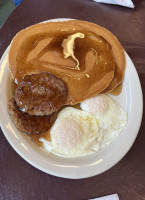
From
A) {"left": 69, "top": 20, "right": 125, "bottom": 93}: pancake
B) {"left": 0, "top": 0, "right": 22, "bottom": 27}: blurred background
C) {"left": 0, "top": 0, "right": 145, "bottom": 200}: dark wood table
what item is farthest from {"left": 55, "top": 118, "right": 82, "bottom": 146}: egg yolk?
{"left": 0, "top": 0, "right": 22, "bottom": 27}: blurred background

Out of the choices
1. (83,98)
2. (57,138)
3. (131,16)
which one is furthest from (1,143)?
(131,16)

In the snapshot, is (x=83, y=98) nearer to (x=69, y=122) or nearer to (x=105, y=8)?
(x=69, y=122)

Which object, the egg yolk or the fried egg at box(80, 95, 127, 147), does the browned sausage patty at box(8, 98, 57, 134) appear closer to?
the egg yolk

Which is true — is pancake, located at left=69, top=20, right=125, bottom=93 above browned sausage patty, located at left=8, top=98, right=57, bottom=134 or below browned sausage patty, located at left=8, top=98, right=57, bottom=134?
above

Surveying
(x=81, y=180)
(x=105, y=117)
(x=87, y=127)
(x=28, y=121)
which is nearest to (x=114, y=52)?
(x=105, y=117)

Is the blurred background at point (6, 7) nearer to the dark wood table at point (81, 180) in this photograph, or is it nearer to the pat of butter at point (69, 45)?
the dark wood table at point (81, 180)

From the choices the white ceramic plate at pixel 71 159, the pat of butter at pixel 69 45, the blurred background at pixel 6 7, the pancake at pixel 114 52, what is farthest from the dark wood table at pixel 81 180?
the blurred background at pixel 6 7
